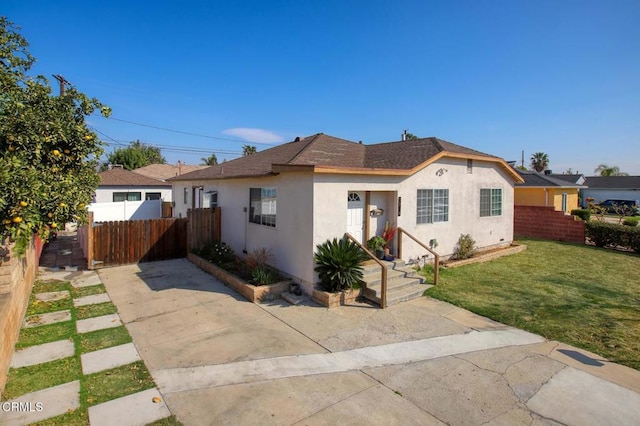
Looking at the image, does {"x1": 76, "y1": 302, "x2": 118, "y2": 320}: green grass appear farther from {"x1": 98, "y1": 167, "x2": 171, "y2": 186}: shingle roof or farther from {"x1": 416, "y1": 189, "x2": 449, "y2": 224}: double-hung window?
{"x1": 98, "y1": 167, "x2": 171, "y2": 186}: shingle roof

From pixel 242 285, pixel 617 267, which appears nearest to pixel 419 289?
pixel 242 285

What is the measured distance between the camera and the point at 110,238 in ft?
38.3

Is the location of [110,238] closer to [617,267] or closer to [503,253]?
[503,253]

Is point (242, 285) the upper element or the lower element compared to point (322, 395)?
upper

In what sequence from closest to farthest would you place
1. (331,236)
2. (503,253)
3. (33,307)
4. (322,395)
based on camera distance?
(322,395)
(33,307)
(331,236)
(503,253)

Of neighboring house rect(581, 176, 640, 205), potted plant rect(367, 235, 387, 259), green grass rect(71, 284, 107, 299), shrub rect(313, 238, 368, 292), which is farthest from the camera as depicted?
neighboring house rect(581, 176, 640, 205)

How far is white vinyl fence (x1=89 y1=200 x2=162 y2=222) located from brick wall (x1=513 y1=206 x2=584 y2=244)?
841 inches

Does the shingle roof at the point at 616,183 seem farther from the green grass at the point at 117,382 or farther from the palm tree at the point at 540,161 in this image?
the green grass at the point at 117,382

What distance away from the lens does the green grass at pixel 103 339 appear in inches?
233

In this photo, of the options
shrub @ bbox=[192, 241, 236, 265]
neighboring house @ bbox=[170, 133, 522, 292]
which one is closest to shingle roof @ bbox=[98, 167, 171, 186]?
neighboring house @ bbox=[170, 133, 522, 292]

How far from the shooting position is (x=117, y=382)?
16.0 ft

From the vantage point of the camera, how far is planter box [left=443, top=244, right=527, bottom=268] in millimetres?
12055

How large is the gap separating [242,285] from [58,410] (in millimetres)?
4879

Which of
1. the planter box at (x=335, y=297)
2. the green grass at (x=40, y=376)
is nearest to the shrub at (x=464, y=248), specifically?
the planter box at (x=335, y=297)
